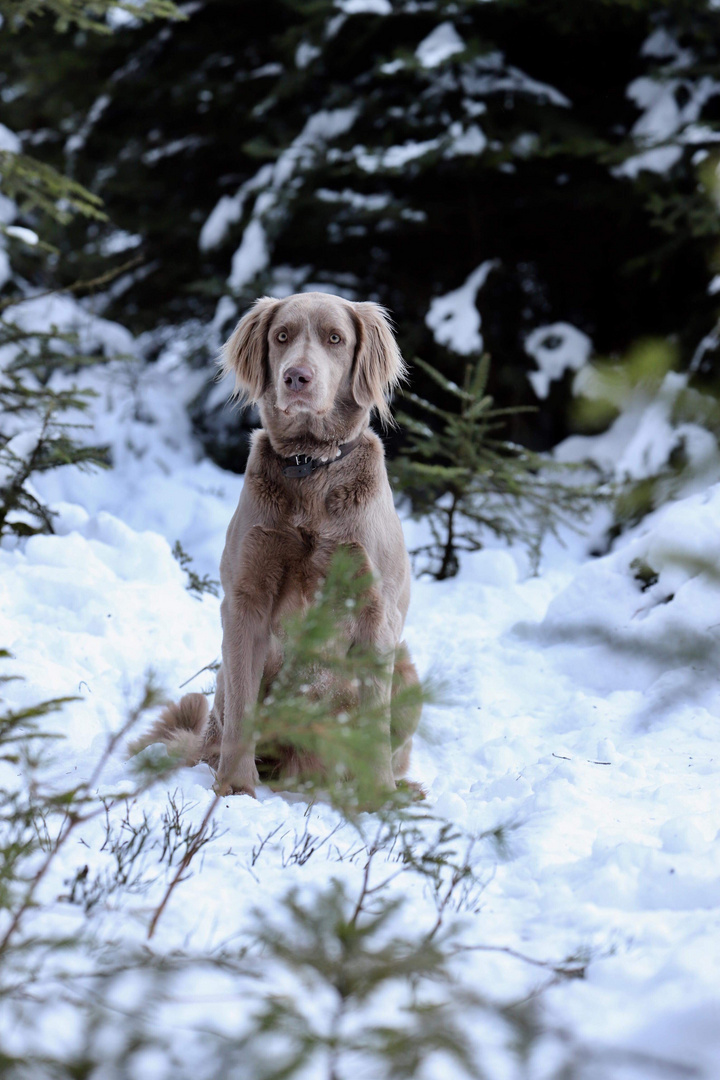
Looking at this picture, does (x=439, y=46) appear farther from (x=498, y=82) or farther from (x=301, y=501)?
(x=301, y=501)

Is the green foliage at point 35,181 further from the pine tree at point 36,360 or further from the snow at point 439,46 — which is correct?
the snow at point 439,46

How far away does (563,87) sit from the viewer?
8234 mm

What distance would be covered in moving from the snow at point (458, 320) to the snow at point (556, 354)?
21.9 inches

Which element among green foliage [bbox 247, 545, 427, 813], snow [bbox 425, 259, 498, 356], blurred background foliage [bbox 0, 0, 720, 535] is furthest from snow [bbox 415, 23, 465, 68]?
green foliage [bbox 247, 545, 427, 813]

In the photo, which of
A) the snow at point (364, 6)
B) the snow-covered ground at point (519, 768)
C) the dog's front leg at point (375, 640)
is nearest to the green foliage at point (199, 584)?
the snow-covered ground at point (519, 768)

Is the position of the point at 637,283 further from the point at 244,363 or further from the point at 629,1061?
the point at 629,1061

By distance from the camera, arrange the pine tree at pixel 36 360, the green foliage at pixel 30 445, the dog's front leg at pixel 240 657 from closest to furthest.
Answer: the dog's front leg at pixel 240 657, the pine tree at pixel 36 360, the green foliage at pixel 30 445

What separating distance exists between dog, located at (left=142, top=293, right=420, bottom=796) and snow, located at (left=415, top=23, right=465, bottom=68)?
4.82m

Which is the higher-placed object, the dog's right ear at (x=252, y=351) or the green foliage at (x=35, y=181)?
the green foliage at (x=35, y=181)

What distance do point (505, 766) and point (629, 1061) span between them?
2.10 metres

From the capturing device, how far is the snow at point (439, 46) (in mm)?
7160

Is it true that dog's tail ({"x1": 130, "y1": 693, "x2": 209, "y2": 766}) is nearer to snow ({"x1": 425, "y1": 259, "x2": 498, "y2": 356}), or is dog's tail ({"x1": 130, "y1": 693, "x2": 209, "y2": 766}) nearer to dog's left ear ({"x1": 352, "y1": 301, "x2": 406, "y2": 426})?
dog's left ear ({"x1": 352, "y1": 301, "x2": 406, "y2": 426})

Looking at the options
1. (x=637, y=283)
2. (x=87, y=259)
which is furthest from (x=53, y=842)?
(x=87, y=259)

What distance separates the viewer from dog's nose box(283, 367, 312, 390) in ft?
10.0
